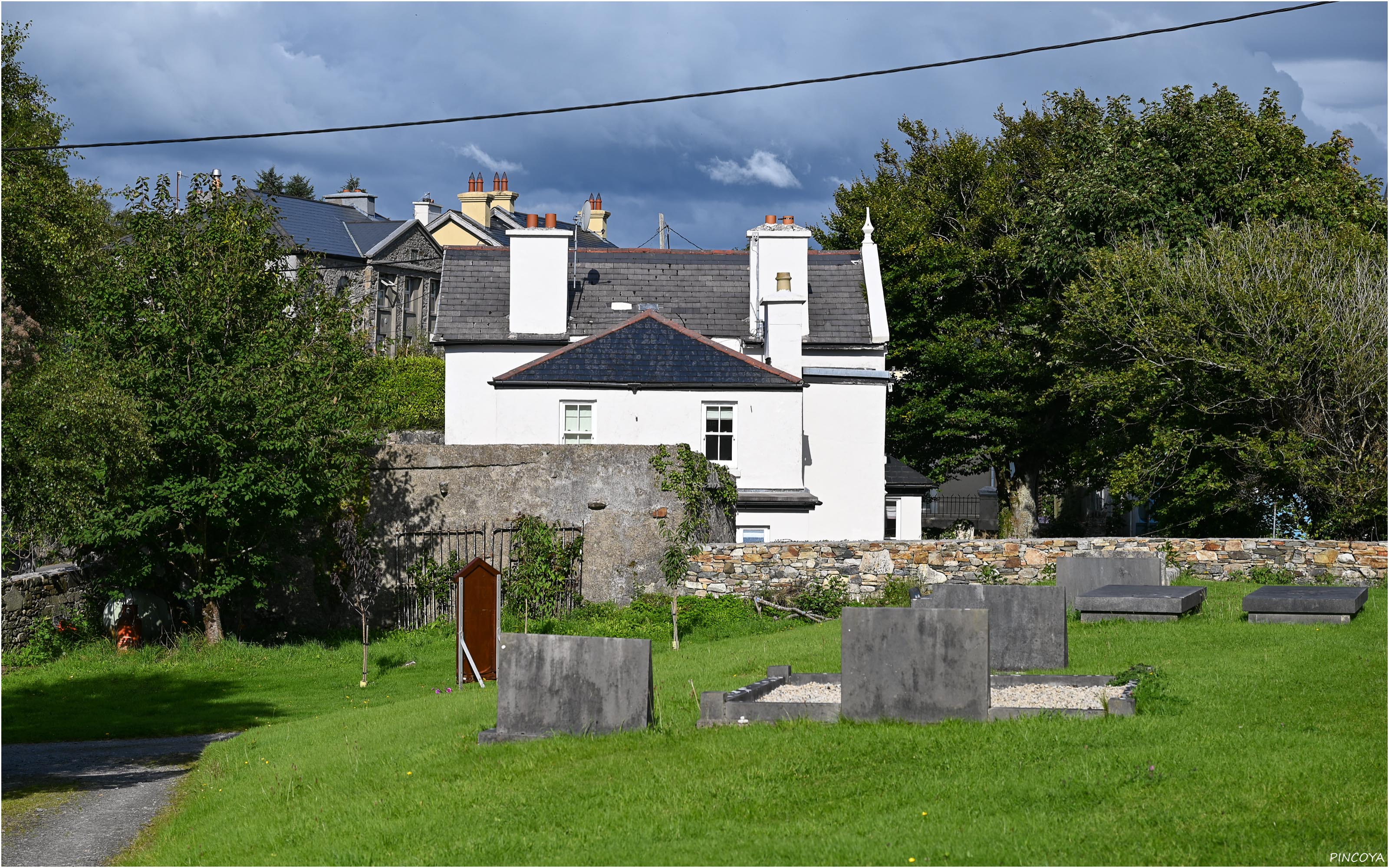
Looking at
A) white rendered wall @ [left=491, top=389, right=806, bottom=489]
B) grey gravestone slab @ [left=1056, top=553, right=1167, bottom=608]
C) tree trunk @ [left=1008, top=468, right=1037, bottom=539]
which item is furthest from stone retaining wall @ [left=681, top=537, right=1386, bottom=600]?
tree trunk @ [left=1008, top=468, right=1037, bottom=539]

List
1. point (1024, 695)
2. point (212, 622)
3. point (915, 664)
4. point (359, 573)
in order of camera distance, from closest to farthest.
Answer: point (915, 664) → point (1024, 695) → point (359, 573) → point (212, 622)

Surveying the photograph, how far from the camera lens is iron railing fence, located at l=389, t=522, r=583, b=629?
83.7 feet

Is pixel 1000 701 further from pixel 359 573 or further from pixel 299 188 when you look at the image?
pixel 299 188

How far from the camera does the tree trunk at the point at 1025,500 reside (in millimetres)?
43969

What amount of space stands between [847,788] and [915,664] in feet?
7.61

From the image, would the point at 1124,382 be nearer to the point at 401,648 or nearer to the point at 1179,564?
the point at 1179,564

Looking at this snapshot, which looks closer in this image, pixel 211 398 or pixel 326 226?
pixel 211 398

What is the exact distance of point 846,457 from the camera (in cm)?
3584

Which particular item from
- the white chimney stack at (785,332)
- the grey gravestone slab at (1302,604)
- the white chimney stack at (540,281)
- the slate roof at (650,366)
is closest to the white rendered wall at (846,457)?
the white chimney stack at (785,332)

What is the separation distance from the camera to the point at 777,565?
25.7 metres

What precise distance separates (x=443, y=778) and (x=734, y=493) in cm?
1781

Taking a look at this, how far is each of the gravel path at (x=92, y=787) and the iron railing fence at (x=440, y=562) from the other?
8.57 meters

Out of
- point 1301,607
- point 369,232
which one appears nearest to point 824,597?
point 1301,607

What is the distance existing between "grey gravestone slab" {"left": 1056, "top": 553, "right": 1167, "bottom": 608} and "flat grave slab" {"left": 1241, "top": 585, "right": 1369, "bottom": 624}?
2.83 m
